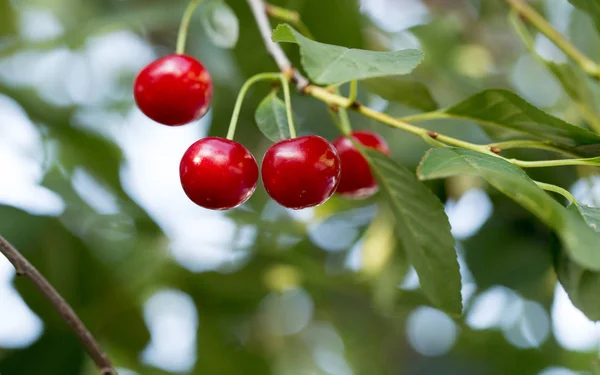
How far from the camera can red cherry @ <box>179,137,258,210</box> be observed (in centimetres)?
80

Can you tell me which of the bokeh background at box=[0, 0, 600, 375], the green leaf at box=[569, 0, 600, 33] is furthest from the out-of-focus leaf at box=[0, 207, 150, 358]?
the green leaf at box=[569, 0, 600, 33]

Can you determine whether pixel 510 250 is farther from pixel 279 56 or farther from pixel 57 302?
pixel 57 302

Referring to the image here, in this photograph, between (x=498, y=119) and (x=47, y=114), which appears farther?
(x=47, y=114)

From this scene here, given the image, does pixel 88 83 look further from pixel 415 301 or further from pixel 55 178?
pixel 415 301

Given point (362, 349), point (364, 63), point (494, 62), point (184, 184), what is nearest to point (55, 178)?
point (184, 184)

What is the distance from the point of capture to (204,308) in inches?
65.3

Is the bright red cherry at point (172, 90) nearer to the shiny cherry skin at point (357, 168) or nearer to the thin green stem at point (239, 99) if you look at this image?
the thin green stem at point (239, 99)

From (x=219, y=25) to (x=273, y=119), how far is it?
0.35 m

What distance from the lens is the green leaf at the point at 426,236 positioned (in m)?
0.80

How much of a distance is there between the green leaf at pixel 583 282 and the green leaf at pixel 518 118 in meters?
0.12

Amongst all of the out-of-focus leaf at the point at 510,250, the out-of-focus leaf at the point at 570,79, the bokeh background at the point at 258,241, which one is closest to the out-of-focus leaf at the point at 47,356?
the bokeh background at the point at 258,241

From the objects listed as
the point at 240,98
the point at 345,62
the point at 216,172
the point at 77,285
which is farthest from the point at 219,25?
the point at 77,285

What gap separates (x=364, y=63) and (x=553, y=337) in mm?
1186

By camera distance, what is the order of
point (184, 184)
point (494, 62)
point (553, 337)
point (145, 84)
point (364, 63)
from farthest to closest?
1. point (494, 62)
2. point (553, 337)
3. point (145, 84)
4. point (184, 184)
5. point (364, 63)
